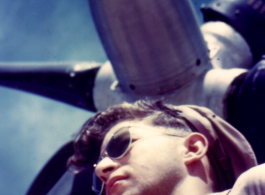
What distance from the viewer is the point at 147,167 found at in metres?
0.99

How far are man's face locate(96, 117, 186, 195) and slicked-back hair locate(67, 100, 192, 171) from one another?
0.12 meters

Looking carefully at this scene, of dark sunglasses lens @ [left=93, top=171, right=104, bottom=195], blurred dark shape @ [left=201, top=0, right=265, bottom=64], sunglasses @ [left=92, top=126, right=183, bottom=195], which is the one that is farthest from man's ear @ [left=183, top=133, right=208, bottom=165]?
blurred dark shape @ [left=201, top=0, right=265, bottom=64]

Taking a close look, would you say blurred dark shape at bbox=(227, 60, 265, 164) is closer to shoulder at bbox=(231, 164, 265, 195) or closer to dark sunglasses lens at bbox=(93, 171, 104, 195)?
shoulder at bbox=(231, 164, 265, 195)

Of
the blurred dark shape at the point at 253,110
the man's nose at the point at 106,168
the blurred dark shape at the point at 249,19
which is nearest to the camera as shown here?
the man's nose at the point at 106,168

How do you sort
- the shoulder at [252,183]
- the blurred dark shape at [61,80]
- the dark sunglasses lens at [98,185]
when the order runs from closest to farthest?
the shoulder at [252,183] < the dark sunglasses lens at [98,185] < the blurred dark shape at [61,80]

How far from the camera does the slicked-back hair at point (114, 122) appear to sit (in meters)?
1.27

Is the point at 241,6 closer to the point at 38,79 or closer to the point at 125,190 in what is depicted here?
the point at 125,190

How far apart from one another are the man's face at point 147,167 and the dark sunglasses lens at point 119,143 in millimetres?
23

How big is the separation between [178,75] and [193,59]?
15cm

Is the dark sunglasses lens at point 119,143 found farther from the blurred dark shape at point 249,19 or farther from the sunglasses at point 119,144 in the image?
the blurred dark shape at point 249,19

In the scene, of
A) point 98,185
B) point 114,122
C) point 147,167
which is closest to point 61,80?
point 114,122

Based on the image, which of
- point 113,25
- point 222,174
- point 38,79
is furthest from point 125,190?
point 38,79

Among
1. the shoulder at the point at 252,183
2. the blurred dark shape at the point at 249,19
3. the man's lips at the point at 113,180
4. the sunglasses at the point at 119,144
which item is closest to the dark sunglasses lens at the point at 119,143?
the sunglasses at the point at 119,144

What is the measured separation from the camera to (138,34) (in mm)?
1386
